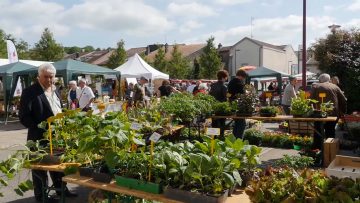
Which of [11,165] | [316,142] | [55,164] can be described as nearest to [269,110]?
[316,142]

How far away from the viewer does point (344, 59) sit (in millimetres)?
12508

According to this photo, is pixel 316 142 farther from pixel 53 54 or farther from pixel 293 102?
pixel 53 54

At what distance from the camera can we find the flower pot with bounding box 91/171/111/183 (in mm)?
2676

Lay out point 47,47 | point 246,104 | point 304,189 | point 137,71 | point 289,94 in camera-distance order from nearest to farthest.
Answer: point 304,189
point 246,104
point 289,94
point 137,71
point 47,47

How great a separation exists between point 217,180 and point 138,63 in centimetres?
1495

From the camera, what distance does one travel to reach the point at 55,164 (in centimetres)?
324

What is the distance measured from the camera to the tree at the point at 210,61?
36.4 m

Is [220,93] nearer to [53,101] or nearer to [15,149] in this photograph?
[53,101]

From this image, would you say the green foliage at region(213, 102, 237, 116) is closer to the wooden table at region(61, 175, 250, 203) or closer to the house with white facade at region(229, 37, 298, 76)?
the wooden table at region(61, 175, 250, 203)

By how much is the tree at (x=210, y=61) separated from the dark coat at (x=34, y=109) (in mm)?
32875

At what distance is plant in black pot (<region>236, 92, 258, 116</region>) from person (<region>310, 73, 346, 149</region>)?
1064mm

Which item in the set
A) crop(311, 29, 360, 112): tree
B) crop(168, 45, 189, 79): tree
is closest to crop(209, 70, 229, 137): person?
crop(311, 29, 360, 112): tree

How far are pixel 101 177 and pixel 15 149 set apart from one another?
480cm

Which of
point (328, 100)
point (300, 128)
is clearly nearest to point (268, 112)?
point (328, 100)
